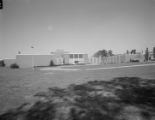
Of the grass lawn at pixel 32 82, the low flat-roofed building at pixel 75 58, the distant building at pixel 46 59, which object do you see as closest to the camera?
the grass lawn at pixel 32 82

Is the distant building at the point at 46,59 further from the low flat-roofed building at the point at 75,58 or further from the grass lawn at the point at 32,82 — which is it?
the grass lawn at the point at 32,82

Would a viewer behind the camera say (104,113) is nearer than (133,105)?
Yes

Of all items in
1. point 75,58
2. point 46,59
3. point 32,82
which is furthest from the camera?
point 75,58

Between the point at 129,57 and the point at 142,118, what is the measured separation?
41.0 m

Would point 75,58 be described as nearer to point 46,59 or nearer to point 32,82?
point 46,59

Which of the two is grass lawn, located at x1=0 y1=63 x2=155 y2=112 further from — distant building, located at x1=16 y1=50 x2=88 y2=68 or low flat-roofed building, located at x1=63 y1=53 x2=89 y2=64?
low flat-roofed building, located at x1=63 y1=53 x2=89 y2=64

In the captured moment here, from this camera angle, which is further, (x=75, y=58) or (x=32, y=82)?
(x=75, y=58)

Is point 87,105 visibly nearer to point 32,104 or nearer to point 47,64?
point 32,104

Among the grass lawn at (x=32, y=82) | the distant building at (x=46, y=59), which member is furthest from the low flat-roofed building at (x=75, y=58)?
the grass lawn at (x=32, y=82)

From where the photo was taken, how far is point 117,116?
8.84 feet

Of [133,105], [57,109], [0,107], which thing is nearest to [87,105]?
[57,109]

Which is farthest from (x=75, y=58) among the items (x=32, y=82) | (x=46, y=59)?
(x=32, y=82)

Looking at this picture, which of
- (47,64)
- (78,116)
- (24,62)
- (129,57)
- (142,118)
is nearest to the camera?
(142,118)

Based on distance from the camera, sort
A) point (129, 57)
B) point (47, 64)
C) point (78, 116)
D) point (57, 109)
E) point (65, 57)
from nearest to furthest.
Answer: point (78, 116)
point (57, 109)
point (47, 64)
point (129, 57)
point (65, 57)
